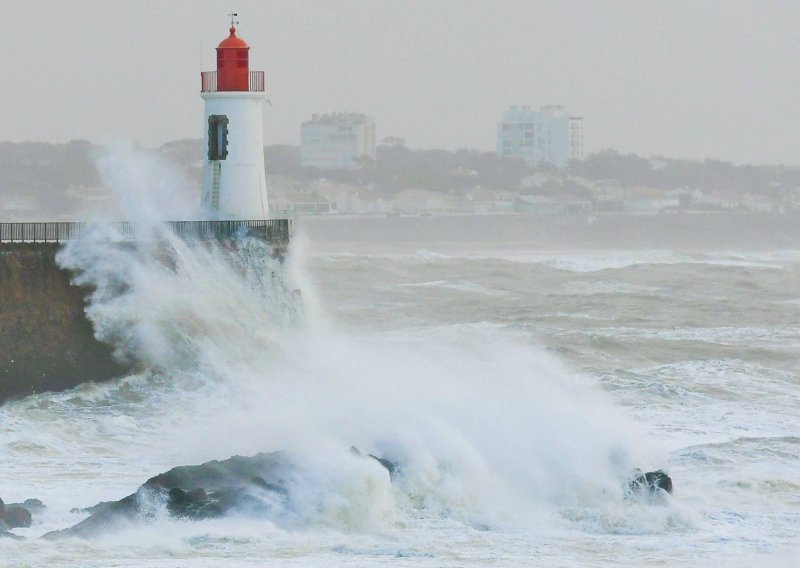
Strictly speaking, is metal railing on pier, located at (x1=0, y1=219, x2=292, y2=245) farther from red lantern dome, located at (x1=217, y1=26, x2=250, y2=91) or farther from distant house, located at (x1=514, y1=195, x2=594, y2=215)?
distant house, located at (x1=514, y1=195, x2=594, y2=215)

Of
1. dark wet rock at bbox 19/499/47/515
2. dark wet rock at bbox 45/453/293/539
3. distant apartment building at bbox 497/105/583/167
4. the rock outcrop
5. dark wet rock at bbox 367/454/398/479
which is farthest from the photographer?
distant apartment building at bbox 497/105/583/167

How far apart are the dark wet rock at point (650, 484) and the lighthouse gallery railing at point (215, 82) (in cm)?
1051

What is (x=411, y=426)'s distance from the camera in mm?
17547

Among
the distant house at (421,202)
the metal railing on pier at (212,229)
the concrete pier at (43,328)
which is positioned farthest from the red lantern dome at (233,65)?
the distant house at (421,202)

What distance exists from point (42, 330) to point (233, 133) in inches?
181

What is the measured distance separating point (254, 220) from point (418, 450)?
7716mm

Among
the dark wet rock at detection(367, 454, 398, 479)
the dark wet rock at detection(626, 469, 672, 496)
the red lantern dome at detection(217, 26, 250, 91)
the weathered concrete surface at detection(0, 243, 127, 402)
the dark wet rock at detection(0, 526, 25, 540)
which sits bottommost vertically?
the dark wet rock at detection(0, 526, 25, 540)

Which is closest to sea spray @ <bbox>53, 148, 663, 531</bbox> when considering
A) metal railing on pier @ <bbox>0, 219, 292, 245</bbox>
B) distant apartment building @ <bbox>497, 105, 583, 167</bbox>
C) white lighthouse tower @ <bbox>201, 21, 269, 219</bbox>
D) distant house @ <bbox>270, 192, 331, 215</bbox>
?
metal railing on pier @ <bbox>0, 219, 292, 245</bbox>

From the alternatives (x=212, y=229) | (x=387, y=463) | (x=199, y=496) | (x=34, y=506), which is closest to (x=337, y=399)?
(x=387, y=463)

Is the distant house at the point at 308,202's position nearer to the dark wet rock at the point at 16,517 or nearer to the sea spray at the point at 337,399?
the sea spray at the point at 337,399

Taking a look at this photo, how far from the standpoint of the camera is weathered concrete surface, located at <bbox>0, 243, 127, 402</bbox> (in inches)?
824

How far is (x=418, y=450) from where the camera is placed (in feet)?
54.9

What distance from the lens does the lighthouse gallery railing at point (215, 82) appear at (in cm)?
2370

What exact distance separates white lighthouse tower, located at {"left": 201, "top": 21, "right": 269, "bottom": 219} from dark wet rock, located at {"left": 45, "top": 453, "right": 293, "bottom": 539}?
8391 mm
